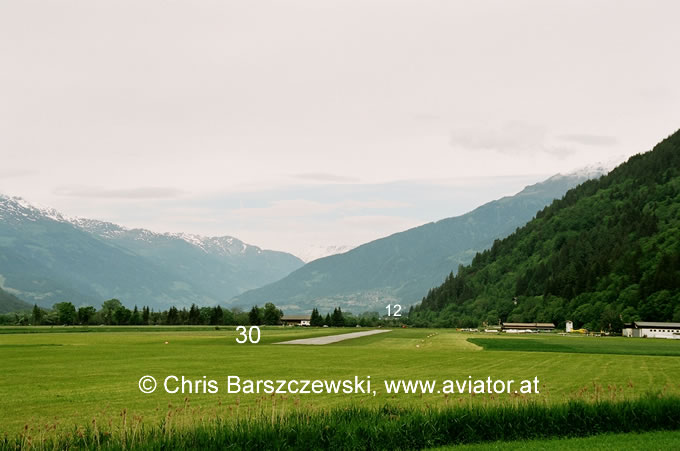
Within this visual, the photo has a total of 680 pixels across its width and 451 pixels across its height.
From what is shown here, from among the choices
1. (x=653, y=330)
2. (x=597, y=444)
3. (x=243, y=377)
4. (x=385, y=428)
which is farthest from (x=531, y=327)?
(x=385, y=428)

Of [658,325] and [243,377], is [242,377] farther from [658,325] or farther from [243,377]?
[658,325]

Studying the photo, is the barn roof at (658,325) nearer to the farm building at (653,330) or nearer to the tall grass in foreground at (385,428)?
the farm building at (653,330)

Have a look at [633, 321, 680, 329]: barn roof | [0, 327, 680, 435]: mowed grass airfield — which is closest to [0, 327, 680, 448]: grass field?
[0, 327, 680, 435]: mowed grass airfield

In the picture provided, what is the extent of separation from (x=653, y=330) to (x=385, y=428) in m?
136

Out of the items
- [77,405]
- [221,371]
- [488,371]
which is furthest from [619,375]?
[77,405]

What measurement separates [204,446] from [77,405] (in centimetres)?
1351

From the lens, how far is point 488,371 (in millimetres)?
46719

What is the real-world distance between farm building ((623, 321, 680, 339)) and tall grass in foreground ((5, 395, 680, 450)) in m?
125

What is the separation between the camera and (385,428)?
2078 cm

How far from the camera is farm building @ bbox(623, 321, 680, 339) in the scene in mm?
136375

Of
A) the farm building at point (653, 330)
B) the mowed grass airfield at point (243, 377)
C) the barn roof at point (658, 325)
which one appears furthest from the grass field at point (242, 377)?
the barn roof at point (658, 325)

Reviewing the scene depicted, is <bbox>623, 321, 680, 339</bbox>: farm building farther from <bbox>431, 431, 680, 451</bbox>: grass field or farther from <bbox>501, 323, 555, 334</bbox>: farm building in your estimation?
<bbox>431, 431, 680, 451</bbox>: grass field

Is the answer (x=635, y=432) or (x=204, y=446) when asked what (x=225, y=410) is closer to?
(x=204, y=446)

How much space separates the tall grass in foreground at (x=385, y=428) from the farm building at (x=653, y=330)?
412ft
